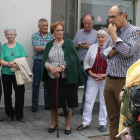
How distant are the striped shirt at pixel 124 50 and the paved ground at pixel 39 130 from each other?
1.87 metres

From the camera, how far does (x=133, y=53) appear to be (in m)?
4.89

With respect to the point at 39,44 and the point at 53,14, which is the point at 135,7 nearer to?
the point at 53,14

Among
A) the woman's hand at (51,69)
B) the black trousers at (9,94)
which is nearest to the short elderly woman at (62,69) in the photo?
the woman's hand at (51,69)

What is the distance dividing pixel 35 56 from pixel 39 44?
1.00 ft

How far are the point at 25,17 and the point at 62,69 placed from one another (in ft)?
8.69

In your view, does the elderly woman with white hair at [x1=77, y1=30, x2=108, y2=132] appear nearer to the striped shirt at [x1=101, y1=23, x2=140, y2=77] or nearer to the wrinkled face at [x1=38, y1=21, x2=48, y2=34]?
the wrinkled face at [x1=38, y1=21, x2=48, y2=34]

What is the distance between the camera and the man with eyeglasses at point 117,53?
189 inches

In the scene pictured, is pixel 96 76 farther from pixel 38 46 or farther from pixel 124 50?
pixel 124 50

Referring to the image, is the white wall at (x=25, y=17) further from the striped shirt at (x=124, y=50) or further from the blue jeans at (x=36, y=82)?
the striped shirt at (x=124, y=50)

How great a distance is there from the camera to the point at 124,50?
188 inches

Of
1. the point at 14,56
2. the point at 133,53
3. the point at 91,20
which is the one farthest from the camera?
the point at 91,20

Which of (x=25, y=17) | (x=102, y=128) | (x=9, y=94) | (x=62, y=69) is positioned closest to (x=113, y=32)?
(x=62, y=69)

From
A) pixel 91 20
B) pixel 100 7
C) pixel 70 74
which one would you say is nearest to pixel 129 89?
pixel 70 74

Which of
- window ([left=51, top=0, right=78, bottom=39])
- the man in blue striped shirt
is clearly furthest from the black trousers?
window ([left=51, top=0, right=78, bottom=39])
